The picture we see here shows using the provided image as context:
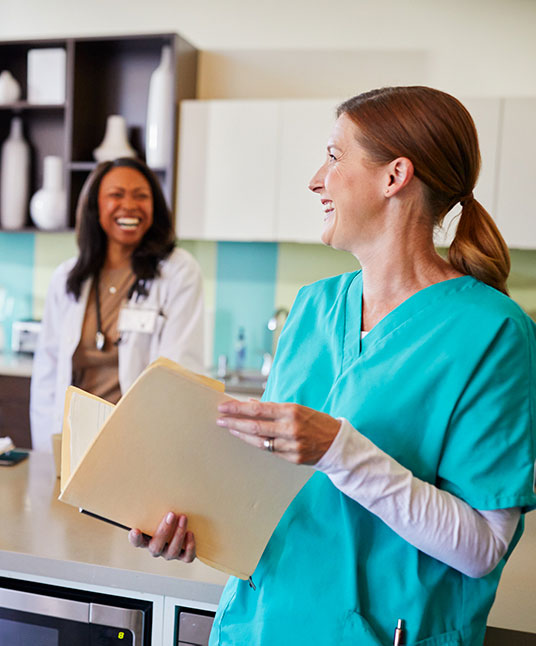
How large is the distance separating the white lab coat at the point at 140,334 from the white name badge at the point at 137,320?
0.01 metres

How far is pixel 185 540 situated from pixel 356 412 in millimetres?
290

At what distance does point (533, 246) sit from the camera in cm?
310

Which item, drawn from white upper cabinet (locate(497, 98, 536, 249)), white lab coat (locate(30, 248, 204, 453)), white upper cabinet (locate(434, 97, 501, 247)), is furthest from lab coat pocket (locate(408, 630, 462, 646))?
white upper cabinet (locate(497, 98, 536, 249))

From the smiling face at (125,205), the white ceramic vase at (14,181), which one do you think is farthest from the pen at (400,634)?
the white ceramic vase at (14,181)

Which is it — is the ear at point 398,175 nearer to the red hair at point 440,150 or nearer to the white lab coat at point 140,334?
the red hair at point 440,150

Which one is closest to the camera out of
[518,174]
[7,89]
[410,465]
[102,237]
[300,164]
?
[410,465]

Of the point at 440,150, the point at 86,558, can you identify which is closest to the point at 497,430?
the point at 440,150

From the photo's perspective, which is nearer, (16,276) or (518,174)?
(518,174)

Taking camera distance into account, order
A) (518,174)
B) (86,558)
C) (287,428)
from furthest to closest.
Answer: (518,174) → (86,558) → (287,428)

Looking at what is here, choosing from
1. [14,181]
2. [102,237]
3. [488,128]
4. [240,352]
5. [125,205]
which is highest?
[488,128]

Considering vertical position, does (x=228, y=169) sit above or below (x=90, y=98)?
below

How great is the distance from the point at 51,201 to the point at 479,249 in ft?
9.49

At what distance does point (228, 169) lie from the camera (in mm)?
3338

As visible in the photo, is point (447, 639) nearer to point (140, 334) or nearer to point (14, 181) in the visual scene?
point (140, 334)
